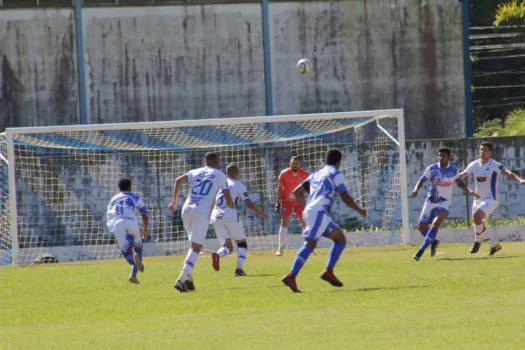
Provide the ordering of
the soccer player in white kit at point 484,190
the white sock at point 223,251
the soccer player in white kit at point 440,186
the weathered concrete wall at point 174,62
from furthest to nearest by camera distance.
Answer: the weathered concrete wall at point 174,62 < the soccer player in white kit at point 484,190 < the soccer player in white kit at point 440,186 < the white sock at point 223,251

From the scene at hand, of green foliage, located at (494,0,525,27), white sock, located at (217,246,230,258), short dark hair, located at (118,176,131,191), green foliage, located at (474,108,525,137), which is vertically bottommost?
white sock, located at (217,246,230,258)

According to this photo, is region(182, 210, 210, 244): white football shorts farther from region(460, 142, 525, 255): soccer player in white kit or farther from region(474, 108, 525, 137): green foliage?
region(474, 108, 525, 137): green foliage

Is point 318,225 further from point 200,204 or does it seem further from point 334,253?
point 200,204

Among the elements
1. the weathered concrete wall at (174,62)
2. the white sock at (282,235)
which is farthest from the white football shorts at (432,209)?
the weathered concrete wall at (174,62)

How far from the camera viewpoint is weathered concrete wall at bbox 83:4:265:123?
3177 cm

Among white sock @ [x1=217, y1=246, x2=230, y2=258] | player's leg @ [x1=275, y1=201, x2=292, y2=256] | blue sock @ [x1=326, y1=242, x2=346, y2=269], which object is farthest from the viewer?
player's leg @ [x1=275, y1=201, x2=292, y2=256]

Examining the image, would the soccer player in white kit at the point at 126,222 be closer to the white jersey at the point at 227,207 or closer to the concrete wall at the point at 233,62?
the white jersey at the point at 227,207

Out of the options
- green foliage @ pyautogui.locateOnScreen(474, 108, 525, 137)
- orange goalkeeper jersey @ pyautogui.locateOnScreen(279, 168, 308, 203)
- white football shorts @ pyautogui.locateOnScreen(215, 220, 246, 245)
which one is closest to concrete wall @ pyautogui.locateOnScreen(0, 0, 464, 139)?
green foliage @ pyautogui.locateOnScreen(474, 108, 525, 137)

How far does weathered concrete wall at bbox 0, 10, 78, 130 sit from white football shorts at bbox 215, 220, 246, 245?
1633 cm

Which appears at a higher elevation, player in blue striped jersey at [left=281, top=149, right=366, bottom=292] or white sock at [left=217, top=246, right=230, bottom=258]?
player in blue striped jersey at [left=281, top=149, right=366, bottom=292]

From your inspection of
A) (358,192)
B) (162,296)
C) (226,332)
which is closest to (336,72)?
(358,192)

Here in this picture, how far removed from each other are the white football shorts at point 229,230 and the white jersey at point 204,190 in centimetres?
335

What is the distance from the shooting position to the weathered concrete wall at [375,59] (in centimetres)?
3275

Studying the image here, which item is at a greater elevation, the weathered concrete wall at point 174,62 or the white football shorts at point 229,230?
the weathered concrete wall at point 174,62
